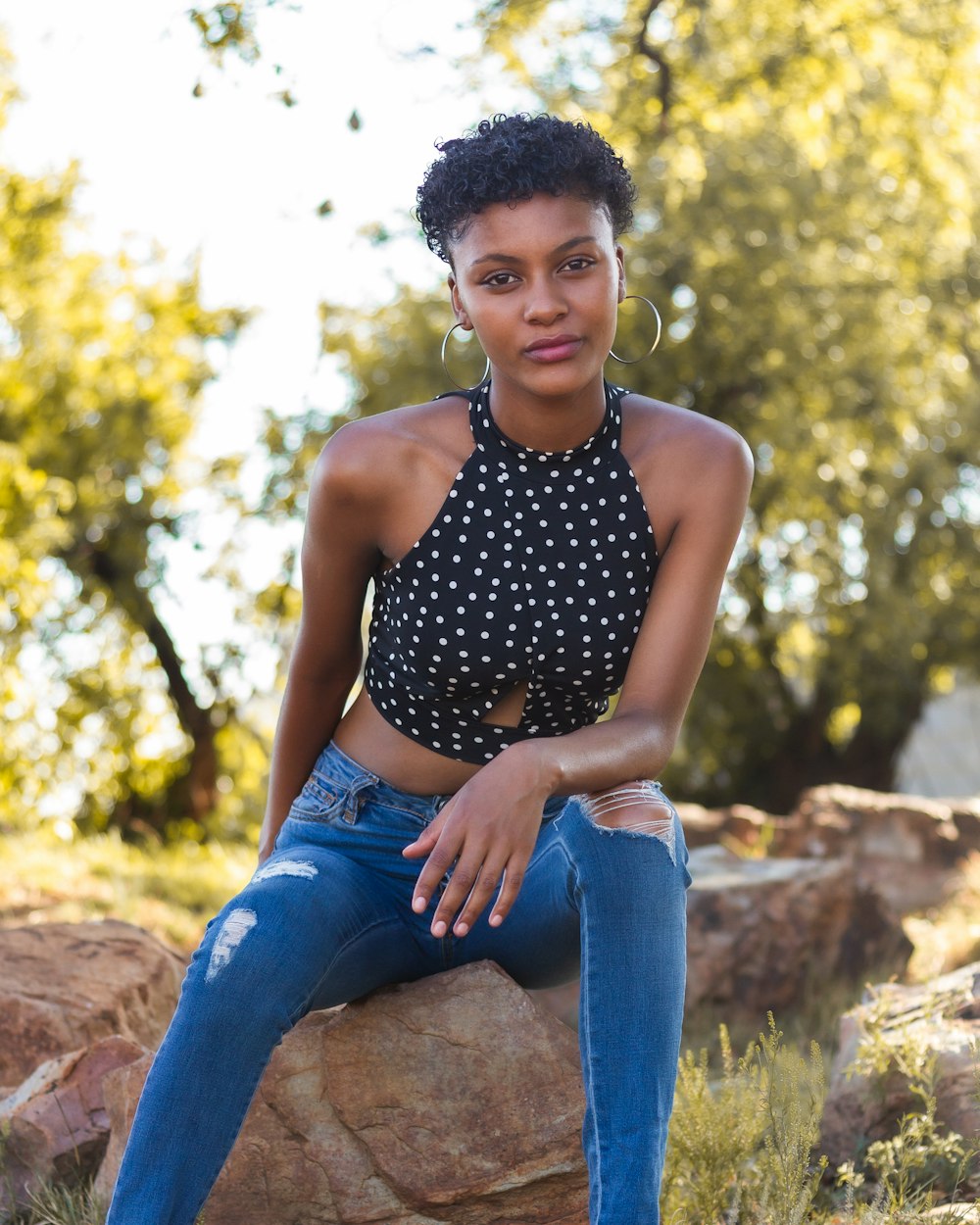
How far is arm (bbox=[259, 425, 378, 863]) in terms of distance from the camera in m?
2.62

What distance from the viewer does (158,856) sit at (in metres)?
9.02

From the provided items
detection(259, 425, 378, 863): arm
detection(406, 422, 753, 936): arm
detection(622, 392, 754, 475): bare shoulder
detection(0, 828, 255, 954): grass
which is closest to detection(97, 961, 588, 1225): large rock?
detection(406, 422, 753, 936): arm

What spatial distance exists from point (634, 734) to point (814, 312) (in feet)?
30.9

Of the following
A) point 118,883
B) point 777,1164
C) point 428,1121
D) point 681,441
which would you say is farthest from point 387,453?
point 118,883

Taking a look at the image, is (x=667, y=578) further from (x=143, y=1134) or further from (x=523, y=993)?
(x=143, y=1134)

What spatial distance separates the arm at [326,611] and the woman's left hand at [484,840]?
2.18 feet

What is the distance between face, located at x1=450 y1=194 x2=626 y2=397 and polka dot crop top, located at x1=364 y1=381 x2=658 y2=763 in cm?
18

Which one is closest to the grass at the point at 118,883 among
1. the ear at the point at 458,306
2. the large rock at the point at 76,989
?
the large rock at the point at 76,989

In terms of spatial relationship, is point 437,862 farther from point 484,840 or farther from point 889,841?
point 889,841

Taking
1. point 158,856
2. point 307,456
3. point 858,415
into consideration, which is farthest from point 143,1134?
point 858,415

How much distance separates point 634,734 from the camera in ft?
7.57

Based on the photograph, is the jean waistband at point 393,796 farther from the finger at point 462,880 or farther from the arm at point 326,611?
the finger at point 462,880

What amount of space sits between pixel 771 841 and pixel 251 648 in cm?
526

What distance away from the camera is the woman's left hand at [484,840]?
7.00ft
